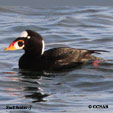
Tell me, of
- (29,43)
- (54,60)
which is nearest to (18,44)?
(29,43)

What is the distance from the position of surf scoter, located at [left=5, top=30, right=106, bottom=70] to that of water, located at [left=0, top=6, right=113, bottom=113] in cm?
28

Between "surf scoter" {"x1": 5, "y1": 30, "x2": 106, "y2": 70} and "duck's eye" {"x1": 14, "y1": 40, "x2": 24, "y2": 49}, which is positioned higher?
"duck's eye" {"x1": 14, "y1": 40, "x2": 24, "y2": 49}

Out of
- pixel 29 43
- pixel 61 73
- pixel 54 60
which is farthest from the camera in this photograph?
pixel 29 43

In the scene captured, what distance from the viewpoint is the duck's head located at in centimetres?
1102

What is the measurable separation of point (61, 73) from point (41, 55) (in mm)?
768

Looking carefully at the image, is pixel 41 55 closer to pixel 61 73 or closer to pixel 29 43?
pixel 29 43

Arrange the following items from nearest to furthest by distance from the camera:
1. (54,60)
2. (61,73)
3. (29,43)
Result: (61,73)
(54,60)
(29,43)

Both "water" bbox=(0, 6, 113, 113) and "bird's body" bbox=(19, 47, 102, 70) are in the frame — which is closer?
"water" bbox=(0, 6, 113, 113)

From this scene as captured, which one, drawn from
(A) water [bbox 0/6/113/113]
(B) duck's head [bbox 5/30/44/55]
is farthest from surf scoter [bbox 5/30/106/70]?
(A) water [bbox 0/6/113/113]

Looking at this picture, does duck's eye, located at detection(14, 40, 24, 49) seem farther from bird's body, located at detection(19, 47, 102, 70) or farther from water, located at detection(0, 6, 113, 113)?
water, located at detection(0, 6, 113, 113)

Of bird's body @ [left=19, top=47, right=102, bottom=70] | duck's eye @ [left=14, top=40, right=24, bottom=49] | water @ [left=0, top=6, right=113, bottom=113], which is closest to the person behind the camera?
water @ [left=0, top=6, right=113, bottom=113]

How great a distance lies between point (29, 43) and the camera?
11.1 m

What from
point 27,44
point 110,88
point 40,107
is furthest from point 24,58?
point 40,107

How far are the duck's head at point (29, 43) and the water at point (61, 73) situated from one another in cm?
48
